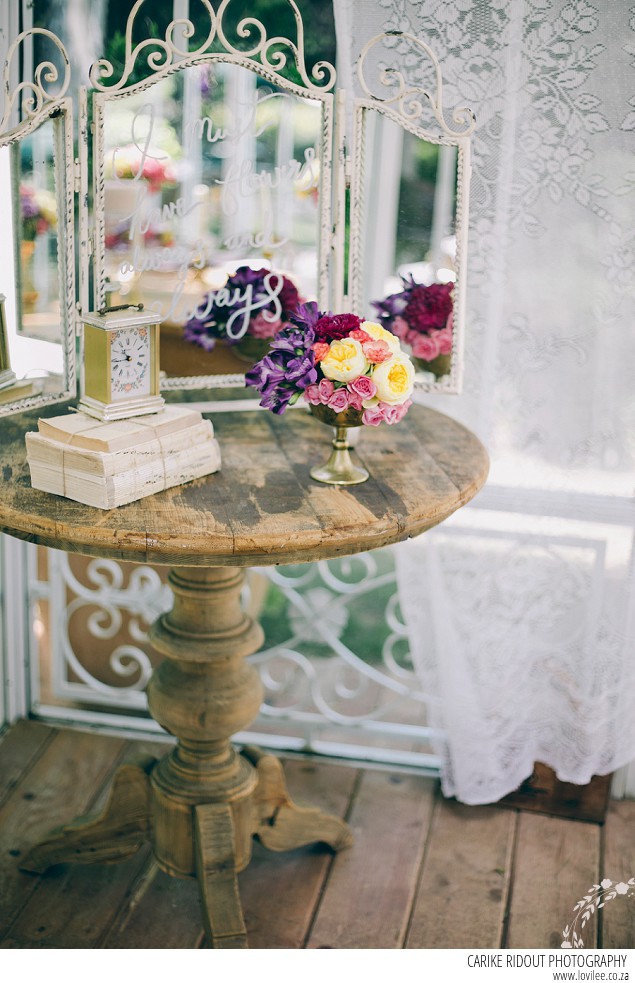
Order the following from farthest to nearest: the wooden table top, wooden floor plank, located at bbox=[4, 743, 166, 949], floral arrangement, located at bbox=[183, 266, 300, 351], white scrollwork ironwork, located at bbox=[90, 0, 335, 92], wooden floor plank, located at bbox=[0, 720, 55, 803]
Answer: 1. wooden floor plank, located at bbox=[0, 720, 55, 803]
2. wooden floor plank, located at bbox=[4, 743, 166, 949]
3. floral arrangement, located at bbox=[183, 266, 300, 351]
4. white scrollwork ironwork, located at bbox=[90, 0, 335, 92]
5. the wooden table top

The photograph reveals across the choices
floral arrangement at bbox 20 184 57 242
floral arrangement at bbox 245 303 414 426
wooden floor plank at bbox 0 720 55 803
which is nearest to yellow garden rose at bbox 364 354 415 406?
floral arrangement at bbox 245 303 414 426

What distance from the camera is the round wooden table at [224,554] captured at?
1.59m

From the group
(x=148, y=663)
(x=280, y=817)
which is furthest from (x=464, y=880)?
(x=148, y=663)

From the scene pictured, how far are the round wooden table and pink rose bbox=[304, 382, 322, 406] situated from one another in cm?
15

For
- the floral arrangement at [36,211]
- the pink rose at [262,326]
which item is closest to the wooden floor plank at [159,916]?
the pink rose at [262,326]

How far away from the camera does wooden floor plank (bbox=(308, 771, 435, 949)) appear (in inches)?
84.4

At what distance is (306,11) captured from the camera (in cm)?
204

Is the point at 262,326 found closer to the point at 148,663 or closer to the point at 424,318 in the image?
the point at 424,318

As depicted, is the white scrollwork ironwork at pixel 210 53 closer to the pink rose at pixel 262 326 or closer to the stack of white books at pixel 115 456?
the pink rose at pixel 262 326

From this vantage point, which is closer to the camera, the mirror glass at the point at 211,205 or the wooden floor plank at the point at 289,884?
the mirror glass at the point at 211,205

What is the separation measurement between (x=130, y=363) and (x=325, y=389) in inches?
13.3

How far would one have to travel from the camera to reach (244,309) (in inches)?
78.2

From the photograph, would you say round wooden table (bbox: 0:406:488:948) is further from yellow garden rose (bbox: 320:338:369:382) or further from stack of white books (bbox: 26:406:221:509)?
yellow garden rose (bbox: 320:338:369:382)

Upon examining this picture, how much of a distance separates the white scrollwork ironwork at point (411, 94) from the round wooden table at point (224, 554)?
0.56 meters
